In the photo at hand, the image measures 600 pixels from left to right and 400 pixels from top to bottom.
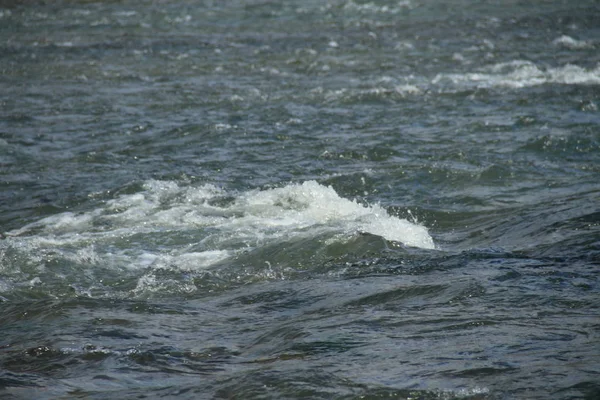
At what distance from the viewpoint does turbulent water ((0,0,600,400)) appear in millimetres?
4953

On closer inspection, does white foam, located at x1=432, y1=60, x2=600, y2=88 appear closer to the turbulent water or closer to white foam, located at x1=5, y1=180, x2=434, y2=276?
the turbulent water

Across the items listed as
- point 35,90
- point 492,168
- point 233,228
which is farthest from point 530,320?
point 35,90

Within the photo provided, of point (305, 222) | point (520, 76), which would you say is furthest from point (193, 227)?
point (520, 76)

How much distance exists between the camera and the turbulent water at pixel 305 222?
4953mm

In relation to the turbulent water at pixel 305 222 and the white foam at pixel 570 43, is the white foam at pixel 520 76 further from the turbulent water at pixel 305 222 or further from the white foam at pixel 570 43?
the white foam at pixel 570 43

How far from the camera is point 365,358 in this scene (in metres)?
4.98

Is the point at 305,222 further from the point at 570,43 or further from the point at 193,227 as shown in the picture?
the point at 570,43

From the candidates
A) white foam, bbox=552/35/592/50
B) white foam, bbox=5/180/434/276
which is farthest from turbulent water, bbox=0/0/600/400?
white foam, bbox=552/35/592/50

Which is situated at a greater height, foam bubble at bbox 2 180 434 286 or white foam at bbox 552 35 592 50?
white foam at bbox 552 35 592 50

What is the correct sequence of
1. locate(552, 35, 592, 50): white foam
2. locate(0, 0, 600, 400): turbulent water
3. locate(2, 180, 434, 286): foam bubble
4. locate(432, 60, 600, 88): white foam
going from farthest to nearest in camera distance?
locate(552, 35, 592, 50): white foam < locate(432, 60, 600, 88): white foam < locate(2, 180, 434, 286): foam bubble < locate(0, 0, 600, 400): turbulent water

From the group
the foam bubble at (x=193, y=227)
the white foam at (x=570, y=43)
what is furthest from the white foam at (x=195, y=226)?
the white foam at (x=570, y=43)

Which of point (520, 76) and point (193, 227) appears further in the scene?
point (520, 76)

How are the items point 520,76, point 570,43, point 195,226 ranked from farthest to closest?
point 570,43 < point 520,76 < point 195,226

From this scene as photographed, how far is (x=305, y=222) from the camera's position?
28.0 feet
